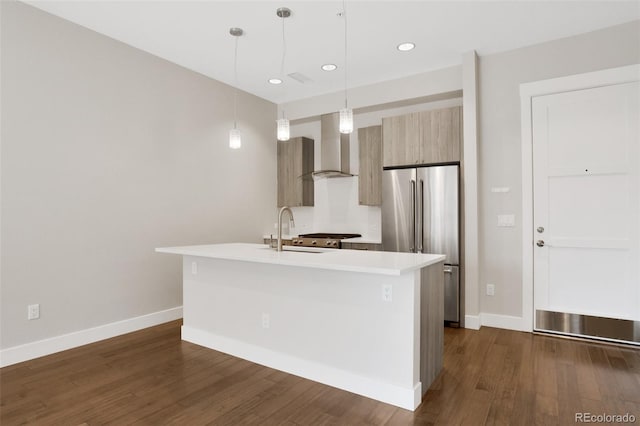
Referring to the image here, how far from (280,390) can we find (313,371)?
29 centimetres

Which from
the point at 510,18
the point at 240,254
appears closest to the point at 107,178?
the point at 240,254

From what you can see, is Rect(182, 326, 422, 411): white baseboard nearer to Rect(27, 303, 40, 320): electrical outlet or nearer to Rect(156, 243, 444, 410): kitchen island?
Rect(156, 243, 444, 410): kitchen island

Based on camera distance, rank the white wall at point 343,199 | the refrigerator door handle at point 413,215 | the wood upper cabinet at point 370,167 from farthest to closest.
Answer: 1. the white wall at point 343,199
2. the wood upper cabinet at point 370,167
3. the refrigerator door handle at point 413,215

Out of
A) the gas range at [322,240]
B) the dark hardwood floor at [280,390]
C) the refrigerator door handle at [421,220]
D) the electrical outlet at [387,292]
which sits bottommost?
the dark hardwood floor at [280,390]

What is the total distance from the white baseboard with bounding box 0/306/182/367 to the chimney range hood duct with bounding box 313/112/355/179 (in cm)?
275

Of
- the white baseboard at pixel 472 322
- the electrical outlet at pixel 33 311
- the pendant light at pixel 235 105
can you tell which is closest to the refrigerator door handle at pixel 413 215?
the white baseboard at pixel 472 322

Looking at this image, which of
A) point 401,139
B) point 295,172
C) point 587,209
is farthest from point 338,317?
point 295,172

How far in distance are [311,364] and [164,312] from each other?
2254 mm

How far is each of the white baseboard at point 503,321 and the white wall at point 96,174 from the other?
3337mm

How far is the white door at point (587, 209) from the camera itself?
11.2 ft

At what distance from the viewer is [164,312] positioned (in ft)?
13.8

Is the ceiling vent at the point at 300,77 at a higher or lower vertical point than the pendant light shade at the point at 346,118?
higher

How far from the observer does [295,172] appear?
5.69 metres

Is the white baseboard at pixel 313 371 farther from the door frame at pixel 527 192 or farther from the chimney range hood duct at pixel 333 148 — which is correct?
the chimney range hood duct at pixel 333 148
